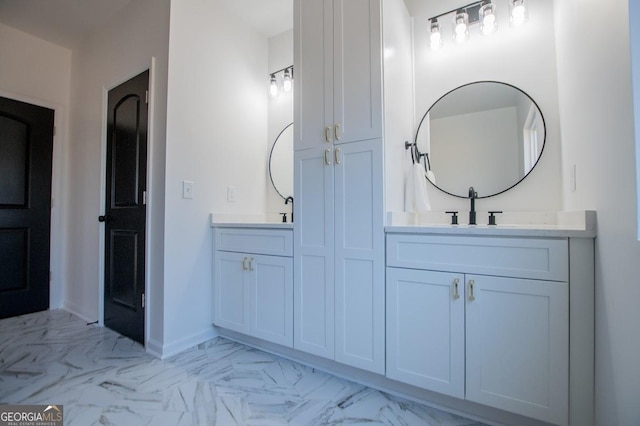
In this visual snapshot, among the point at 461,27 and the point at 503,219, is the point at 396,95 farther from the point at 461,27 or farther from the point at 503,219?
the point at 503,219

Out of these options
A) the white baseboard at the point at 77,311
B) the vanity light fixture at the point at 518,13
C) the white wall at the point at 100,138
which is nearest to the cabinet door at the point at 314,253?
the white wall at the point at 100,138

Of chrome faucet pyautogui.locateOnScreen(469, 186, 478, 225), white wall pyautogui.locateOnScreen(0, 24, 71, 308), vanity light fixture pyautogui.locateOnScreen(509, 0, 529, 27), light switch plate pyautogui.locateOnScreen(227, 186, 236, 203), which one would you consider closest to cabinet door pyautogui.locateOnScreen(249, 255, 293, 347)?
light switch plate pyautogui.locateOnScreen(227, 186, 236, 203)

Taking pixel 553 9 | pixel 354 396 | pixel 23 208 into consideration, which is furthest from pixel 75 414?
pixel 553 9

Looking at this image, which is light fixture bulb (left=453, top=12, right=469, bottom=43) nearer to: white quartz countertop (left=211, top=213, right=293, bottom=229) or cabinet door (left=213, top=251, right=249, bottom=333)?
white quartz countertop (left=211, top=213, right=293, bottom=229)

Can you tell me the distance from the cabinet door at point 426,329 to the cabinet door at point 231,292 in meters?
1.06

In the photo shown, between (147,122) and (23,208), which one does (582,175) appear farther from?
(23,208)

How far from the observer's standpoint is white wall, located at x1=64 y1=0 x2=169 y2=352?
6.70 feet

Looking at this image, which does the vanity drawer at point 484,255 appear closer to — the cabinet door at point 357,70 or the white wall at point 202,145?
the cabinet door at point 357,70

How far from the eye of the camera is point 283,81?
2.69 meters

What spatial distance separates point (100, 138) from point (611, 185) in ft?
11.1

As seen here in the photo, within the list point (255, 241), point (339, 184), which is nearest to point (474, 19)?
point (339, 184)

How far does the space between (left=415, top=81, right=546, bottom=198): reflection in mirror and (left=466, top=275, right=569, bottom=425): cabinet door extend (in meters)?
0.78

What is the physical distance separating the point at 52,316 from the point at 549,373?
380 centimetres

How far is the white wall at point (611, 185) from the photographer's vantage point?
33.7 inches
